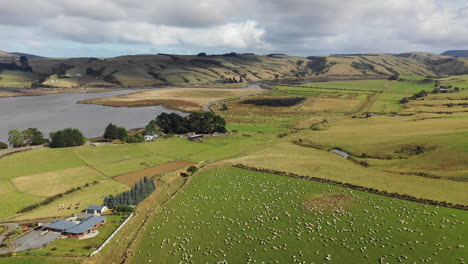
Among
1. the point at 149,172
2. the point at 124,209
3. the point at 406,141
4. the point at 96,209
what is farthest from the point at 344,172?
the point at 96,209

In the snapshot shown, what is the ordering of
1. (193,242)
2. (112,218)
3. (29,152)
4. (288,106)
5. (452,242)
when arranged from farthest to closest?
(288,106) → (29,152) → (112,218) → (193,242) → (452,242)

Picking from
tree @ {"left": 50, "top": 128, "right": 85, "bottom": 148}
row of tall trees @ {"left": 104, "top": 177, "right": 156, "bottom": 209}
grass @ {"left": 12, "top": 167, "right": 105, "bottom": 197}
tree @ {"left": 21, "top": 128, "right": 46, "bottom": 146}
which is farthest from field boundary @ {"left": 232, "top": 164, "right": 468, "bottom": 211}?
tree @ {"left": 21, "top": 128, "right": 46, "bottom": 146}

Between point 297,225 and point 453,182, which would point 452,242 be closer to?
point 297,225

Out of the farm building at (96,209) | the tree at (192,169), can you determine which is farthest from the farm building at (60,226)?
the tree at (192,169)

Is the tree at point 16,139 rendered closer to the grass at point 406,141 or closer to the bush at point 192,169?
the bush at point 192,169

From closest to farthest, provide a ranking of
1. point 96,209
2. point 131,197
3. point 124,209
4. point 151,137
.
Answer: point 96,209 → point 124,209 → point 131,197 → point 151,137

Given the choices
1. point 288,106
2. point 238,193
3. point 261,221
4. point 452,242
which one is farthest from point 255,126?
point 452,242

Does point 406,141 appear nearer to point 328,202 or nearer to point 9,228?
point 328,202
